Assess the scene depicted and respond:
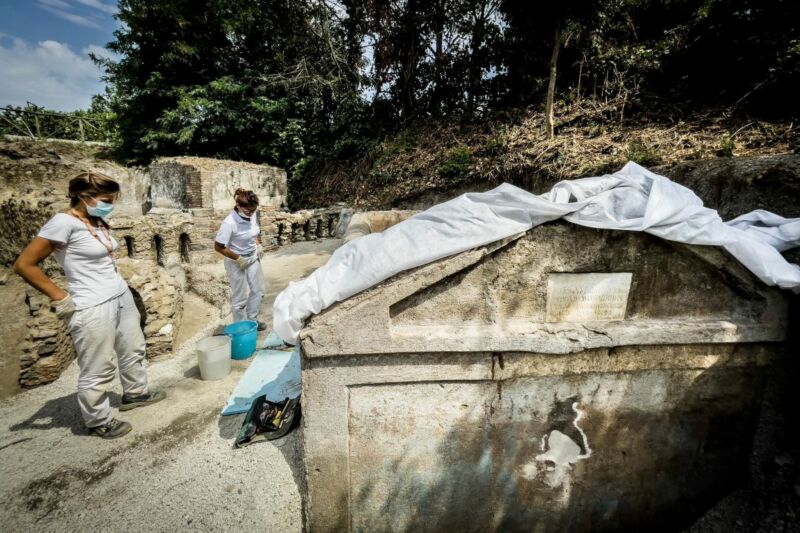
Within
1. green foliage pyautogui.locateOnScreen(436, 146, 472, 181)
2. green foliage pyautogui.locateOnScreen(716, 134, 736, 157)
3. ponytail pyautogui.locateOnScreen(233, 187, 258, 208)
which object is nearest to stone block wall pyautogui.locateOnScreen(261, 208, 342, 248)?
green foliage pyautogui.locateOnScreen(436, 146, 472, 181)

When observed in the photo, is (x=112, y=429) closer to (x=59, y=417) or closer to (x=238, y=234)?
(x=59, y=417)

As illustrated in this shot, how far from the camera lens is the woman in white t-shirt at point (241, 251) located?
4.26 m

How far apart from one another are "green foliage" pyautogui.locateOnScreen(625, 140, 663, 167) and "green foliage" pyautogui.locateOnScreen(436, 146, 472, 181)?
13.7 feet

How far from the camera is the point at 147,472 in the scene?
7.95 ft

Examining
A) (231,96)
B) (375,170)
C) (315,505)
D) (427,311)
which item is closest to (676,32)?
(375,170)

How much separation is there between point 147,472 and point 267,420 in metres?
0.86

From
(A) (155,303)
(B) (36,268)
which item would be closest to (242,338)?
(A) (155,303)

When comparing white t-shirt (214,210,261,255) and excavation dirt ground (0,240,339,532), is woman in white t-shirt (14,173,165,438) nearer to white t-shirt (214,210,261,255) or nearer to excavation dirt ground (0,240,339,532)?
excavation dirt ground (0,240,339,532)

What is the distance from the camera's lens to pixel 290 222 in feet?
33.0

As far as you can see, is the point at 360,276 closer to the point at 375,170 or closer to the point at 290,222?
the point at 290,222

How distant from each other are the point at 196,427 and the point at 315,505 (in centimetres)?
151

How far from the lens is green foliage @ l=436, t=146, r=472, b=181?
31.6 feet

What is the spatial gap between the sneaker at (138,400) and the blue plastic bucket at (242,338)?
840 millimetres

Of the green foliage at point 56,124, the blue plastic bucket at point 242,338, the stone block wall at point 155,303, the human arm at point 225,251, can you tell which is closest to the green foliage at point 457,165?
the human arm at point 225,251
